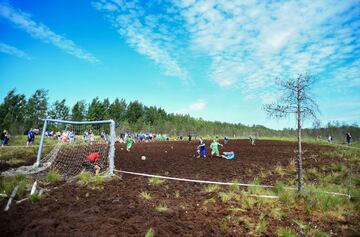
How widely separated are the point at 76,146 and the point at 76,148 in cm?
78

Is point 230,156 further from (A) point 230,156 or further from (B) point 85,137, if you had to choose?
(B) point 85,137

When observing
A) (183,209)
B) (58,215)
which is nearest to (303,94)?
(183,209)

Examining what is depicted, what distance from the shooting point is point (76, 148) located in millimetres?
18266

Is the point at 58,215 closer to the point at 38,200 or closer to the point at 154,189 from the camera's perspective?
the point at 38,200

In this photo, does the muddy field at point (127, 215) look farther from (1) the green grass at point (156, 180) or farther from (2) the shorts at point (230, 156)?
(2) the shorts at point (230, 156)

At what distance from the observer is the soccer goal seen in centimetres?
1226

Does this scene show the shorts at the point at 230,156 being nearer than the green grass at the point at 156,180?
No

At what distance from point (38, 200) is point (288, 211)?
7.59 m

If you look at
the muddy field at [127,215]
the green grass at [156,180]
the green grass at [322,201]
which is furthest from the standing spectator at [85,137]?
the green grass at [322,201]

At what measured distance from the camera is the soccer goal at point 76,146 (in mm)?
12258

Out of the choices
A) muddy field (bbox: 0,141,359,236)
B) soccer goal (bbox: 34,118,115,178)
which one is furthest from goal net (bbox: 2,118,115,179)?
muddy field (bbox: 0,141,359,236)

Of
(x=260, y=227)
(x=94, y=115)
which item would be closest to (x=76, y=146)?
(x=260, y=227)

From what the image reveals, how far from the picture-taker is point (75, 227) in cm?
552

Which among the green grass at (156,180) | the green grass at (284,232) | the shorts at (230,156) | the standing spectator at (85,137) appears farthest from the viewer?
the shorts at (230,156)
